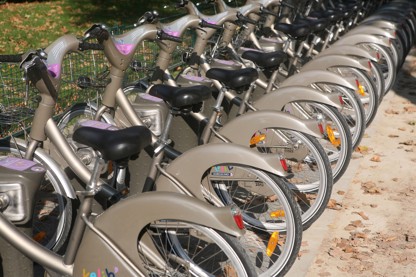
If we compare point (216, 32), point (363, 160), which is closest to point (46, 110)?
point (216, 32)

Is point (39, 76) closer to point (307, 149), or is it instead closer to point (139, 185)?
point (139, 185)

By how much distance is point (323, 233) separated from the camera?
14.4ft

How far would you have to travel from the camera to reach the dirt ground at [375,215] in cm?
403

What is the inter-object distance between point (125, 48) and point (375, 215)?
2.23m

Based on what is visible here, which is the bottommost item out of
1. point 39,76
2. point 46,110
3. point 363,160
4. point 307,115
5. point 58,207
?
point 363,160

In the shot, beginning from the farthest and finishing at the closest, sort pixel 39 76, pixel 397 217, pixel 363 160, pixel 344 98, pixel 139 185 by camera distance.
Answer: pixel 363 160 < pixel 344 98 < pixel 397 217 < pixel 139 185 < pixel 39 76

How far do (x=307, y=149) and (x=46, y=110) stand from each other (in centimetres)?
173

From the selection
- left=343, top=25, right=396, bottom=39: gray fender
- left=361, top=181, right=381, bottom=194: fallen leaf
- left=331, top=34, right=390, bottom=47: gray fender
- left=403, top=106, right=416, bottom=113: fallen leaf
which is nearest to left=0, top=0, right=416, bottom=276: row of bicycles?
left=361, top=181, right=381, bottom=194: fallen leaf

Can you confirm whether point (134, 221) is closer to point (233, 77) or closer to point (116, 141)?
point (116, 141)

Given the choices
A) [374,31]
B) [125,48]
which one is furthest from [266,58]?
[374,31]

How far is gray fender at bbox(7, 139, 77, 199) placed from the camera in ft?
11.6

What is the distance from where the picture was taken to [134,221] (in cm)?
279

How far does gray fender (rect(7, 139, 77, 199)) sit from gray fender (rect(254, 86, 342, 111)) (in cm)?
157

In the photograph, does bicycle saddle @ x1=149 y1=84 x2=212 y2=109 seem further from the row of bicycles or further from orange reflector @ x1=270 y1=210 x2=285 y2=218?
orange reflector @ x1=270 y1=210 x2=285 y2=218
